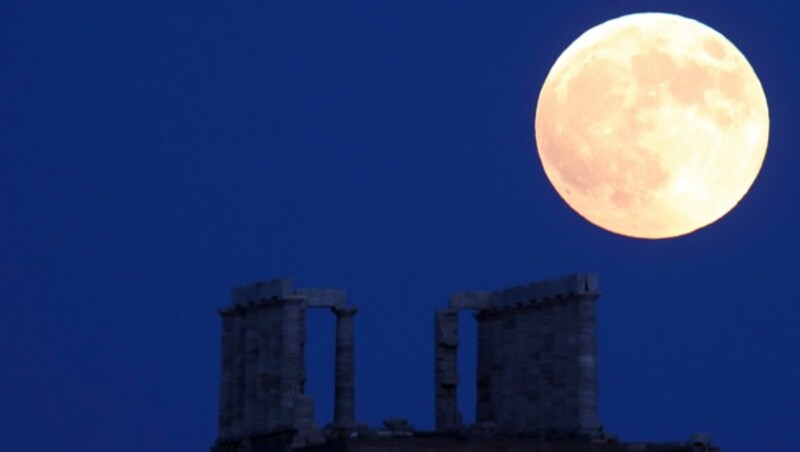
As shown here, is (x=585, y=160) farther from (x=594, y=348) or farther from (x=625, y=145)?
(x=594, y=348)

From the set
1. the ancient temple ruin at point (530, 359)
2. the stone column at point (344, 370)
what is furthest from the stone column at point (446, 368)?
the stone column at point (344, 370)

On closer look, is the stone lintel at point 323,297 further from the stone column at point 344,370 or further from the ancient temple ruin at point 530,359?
the ancient temple ruin at point 530,359

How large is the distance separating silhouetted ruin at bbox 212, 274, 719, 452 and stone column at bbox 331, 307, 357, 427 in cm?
4

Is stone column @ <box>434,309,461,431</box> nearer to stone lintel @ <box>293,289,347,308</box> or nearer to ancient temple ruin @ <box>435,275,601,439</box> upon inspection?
ancient temple ruin @ <box>435,275,601,439</box>

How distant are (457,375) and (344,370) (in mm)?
4568

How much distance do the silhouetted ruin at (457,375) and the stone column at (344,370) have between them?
37 millimetres

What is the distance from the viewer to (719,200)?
81312 millimetres

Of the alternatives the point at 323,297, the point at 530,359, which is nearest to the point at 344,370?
the point at 323,297

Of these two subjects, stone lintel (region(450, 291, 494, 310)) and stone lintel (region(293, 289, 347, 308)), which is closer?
stone lintel (region(293, 289, 347, 308))

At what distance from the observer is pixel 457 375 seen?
391 feet

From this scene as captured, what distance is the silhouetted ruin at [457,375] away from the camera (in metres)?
113

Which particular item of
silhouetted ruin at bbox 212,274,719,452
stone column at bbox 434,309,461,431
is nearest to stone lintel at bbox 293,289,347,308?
silhouetted ruin at bbox 212,274,719,452

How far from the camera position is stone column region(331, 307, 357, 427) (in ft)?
381

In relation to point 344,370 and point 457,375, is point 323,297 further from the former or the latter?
point 457,375
